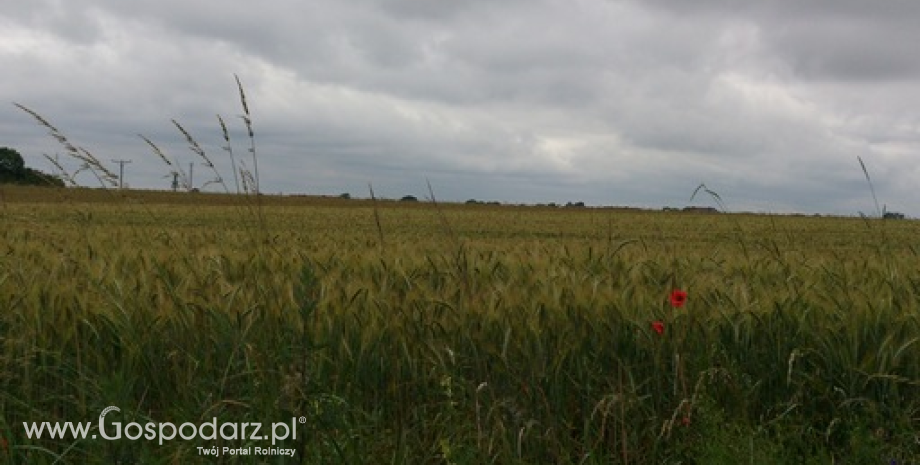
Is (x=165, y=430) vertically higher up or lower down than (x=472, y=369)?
lower down

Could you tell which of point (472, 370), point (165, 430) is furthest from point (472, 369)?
point (165, 430)

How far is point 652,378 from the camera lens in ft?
10.7

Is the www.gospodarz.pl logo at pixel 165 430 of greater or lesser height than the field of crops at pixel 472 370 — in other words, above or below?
below

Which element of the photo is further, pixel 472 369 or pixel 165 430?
pixel 472 369

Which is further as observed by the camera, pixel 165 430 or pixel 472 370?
pixel 472 370

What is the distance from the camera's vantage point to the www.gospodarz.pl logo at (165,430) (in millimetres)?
2750

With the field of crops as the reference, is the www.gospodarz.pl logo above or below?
below

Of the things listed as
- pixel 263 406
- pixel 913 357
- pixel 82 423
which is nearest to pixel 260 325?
pixel 263 406

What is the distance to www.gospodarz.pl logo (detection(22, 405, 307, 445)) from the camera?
2.75 m

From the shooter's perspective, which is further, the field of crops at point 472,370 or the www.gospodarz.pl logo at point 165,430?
the field of crops at point 472,370

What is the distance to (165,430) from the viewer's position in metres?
2.98

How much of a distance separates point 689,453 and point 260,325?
180cm

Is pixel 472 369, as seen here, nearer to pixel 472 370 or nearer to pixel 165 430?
pixel 472 370

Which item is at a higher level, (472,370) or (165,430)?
(472,370)
